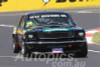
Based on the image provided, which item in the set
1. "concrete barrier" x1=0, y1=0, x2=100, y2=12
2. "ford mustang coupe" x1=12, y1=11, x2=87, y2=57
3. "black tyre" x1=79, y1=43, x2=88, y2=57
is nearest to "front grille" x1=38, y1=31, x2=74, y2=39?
"ford mustang coupe" x1=12, y1=11, x2=87, y2=57

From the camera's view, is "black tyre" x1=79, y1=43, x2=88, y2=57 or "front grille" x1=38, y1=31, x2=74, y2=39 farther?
"black tyre" x1=79, y1=43, x2=88, y2=57

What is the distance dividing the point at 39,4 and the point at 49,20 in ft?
86.3

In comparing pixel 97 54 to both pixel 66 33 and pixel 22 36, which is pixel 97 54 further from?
pixel 22 36

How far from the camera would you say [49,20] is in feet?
41.8

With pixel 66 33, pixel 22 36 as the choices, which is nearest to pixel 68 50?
pixel 66 33

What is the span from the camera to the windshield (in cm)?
1257

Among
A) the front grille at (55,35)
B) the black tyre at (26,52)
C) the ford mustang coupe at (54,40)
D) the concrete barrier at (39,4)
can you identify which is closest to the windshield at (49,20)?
the ford mustang coupe at (54,40)

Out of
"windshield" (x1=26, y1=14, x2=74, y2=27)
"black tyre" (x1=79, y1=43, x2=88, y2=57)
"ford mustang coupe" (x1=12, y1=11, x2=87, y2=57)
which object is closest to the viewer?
"ford mustang coupe" (x1=12, y1=11, x2=87, y2=57)

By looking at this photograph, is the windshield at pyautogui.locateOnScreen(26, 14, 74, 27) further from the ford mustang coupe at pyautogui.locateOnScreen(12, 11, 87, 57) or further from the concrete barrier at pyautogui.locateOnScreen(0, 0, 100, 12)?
the concrete barrier at pyautogui.locateOnScreen(0, 0, 100, 12)

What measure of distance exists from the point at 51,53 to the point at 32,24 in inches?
49.8

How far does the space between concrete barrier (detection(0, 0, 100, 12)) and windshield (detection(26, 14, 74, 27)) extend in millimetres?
25239

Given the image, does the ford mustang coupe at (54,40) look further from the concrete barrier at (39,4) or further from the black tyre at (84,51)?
the concrete barrier at (39,4)

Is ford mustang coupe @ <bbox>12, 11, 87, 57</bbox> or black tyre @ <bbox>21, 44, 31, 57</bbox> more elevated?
ford mustang coupe @ <bbox>12, 11, 87, 57</bbox>

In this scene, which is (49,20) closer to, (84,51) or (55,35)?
(55,35)
